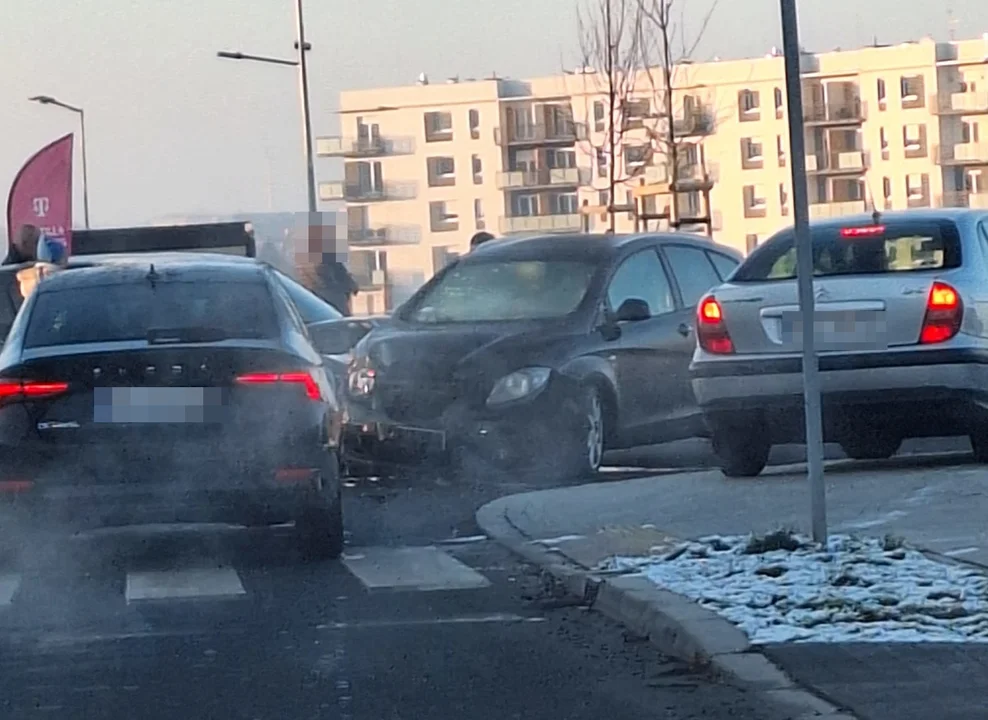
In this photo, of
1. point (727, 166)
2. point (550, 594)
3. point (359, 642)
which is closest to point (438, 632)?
point (359, 642)

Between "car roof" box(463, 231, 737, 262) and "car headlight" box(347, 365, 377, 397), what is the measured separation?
5.26ft

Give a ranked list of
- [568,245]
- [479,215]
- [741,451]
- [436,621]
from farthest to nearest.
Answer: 1. [479,215]
2. [568,245]
3. [741,451]
4. [436,621]

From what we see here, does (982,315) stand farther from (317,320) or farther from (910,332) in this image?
(317,320)

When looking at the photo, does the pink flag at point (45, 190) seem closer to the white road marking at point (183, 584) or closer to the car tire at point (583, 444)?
the car tire at point (583, 444)

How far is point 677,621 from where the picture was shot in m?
7.69

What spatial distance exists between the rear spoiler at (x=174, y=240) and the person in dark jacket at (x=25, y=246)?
14.2ft

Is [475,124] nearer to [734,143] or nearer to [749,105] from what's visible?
[734,143]

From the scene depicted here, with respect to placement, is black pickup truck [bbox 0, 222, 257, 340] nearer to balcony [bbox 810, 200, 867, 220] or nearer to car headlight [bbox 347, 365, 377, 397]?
car headlight [bbox 347, 365, 377, 397]

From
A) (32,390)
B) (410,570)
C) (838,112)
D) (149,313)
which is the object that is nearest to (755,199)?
(838,112)

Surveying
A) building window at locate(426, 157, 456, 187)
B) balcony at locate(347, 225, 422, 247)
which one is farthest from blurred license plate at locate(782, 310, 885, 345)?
building window at locate(426, 157, 456, 187)

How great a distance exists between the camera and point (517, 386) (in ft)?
44.4

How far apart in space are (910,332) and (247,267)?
3.55 m

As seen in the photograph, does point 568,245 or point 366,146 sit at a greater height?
point 366,146

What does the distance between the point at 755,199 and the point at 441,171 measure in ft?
39.7
